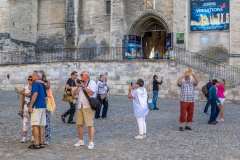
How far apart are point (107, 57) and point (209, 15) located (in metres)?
8.14

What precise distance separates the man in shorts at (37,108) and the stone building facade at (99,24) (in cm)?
1940

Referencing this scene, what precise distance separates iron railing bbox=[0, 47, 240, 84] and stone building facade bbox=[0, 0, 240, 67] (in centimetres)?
83

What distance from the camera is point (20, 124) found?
11828 millimetres

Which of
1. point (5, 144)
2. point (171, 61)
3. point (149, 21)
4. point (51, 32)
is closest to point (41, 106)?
point (5, 144)

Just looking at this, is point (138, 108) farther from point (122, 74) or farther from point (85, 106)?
point (122, 74)

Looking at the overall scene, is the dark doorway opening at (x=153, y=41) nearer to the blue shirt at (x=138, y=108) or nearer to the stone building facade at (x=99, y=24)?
the stone building facade at (x=99, y=24)

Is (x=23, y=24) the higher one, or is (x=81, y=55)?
(x=23, y=24)

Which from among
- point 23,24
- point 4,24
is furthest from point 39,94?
point 23,24

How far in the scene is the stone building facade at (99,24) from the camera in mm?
26188

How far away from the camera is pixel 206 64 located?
23859 mm

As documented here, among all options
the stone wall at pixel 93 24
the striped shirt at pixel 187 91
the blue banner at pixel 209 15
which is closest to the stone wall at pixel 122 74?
the blue banner at pixel 209 15

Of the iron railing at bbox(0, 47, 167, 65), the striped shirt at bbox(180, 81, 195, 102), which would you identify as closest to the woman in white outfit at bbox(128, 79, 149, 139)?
the striped shirt at bbox(180, 81, 195, 102)

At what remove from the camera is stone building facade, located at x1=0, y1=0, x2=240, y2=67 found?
26.2m

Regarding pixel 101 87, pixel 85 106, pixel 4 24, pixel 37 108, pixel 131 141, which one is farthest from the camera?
pixel 4 24
